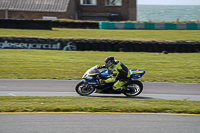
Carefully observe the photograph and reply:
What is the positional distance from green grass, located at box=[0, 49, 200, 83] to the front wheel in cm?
376

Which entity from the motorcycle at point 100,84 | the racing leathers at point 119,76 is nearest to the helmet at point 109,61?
the racing leathers at point 119,76

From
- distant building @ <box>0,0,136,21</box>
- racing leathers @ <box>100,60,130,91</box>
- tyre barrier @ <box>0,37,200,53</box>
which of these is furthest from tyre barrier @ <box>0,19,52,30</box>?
racing leathers @ <box>100,60,130,91</box>

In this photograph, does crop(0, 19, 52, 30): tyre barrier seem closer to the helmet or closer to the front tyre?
the front tyre

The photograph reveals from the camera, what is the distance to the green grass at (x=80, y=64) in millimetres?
15664

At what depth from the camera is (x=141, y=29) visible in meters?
35.2

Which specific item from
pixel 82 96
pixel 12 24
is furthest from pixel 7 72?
pixel 12 24

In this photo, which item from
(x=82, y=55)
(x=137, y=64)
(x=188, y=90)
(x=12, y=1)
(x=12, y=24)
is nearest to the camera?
(x=188, y=90)

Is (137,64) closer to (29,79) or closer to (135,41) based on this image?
(135,41)

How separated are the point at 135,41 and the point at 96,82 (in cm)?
1364

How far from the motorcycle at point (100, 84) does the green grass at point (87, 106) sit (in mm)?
1094

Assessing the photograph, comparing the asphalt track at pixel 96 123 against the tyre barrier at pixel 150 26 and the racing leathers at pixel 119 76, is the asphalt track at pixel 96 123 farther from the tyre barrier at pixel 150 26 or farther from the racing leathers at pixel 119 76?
the tyre barrier at pixel 150 26

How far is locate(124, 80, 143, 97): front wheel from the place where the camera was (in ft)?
36.3

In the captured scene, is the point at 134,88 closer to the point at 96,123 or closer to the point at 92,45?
the point at 96,123

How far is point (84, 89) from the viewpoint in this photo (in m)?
11.1
